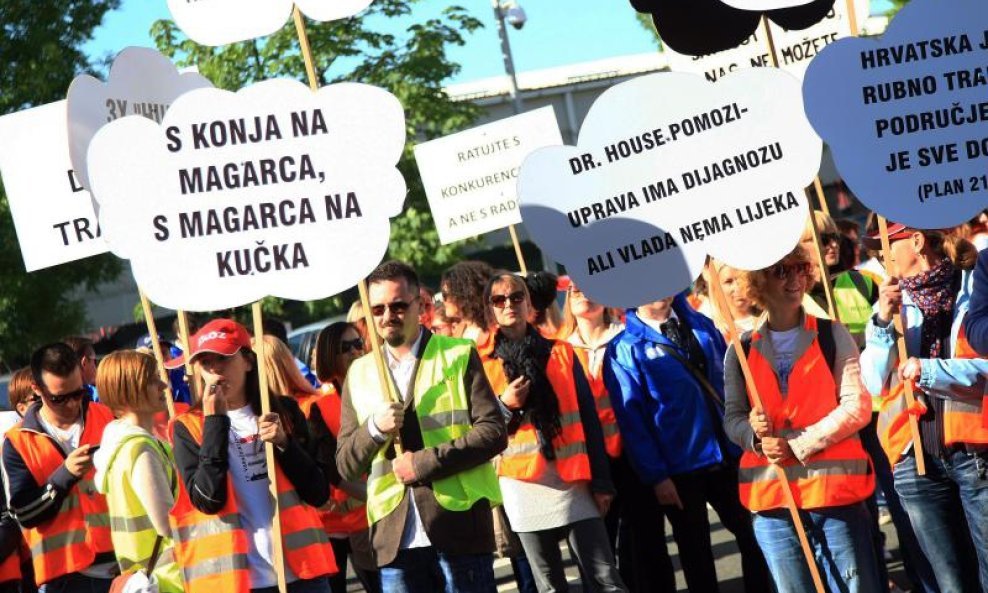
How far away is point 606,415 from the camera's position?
707cm

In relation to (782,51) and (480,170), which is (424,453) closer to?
(782,51)

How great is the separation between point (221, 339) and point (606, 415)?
2.40m

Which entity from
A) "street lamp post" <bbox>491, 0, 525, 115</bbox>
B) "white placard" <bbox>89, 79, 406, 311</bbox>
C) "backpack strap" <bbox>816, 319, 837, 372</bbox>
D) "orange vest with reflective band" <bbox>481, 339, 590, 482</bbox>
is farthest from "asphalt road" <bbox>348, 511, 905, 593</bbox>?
"street lamp post" <bbox>491, 0, 525, 115</bbox>

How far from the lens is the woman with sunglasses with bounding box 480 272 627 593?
6508mm

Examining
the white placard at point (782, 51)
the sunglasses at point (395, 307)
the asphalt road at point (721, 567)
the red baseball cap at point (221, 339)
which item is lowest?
the asphalt road at point (721, 567)

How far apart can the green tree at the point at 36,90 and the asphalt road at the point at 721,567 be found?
1211 centimetres

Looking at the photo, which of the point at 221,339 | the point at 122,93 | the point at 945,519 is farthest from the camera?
the point at 122,93

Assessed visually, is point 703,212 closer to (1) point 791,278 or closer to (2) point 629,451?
(1) point 791,278

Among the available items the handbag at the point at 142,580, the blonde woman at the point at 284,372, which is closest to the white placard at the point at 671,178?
the handbag at the point at 142,580

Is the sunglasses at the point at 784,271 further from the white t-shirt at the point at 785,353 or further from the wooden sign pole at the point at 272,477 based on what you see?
the wooden sign pole at the point at 272,477

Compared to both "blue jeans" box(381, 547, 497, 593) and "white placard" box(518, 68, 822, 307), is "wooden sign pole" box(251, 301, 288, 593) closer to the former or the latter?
"blue jeans" box(381, 547, 497, 593)

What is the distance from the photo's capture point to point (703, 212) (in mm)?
5113

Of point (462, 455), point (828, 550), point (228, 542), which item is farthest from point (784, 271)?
point (228, 542)

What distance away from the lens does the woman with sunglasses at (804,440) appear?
17.0 ft
